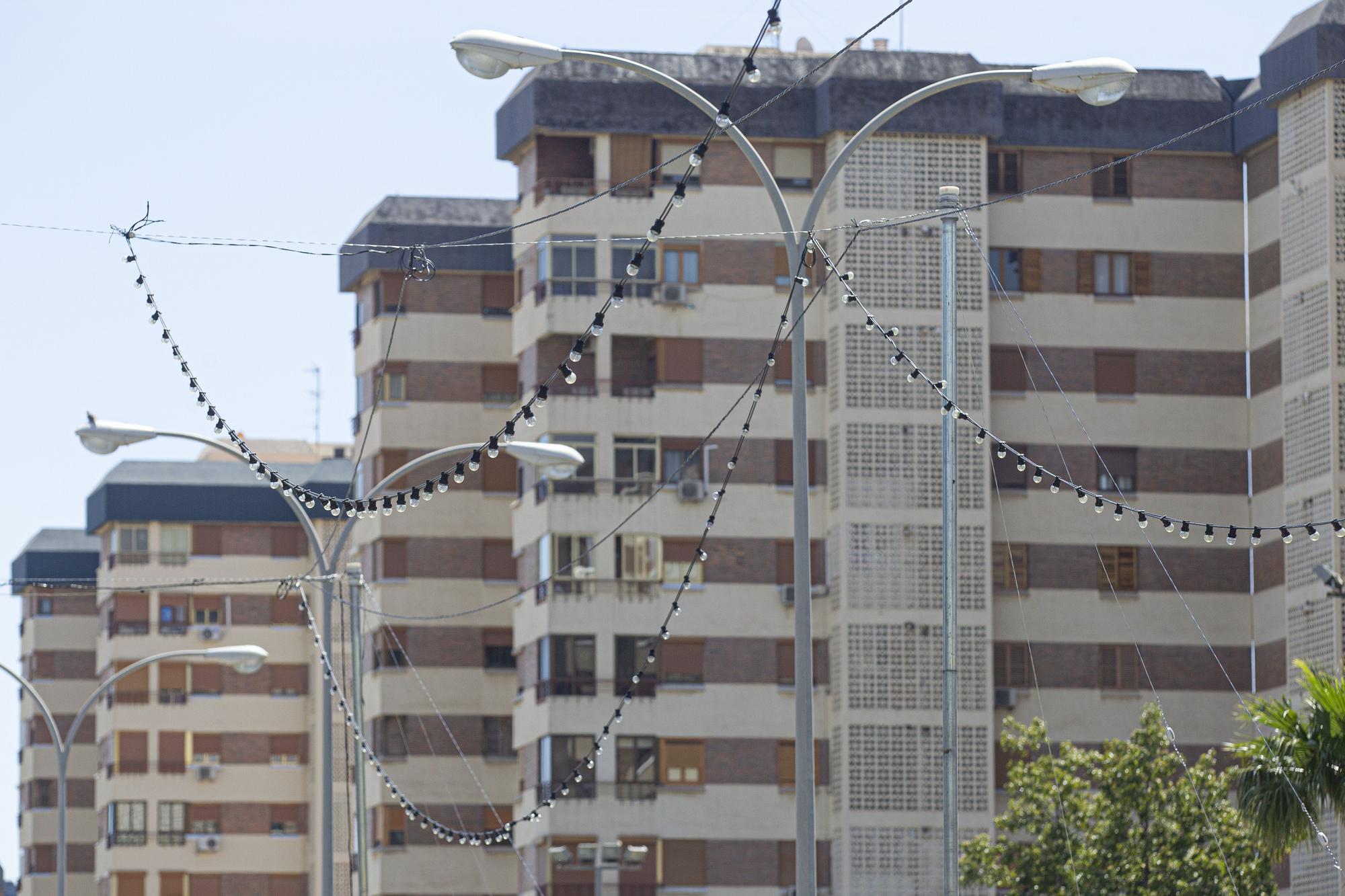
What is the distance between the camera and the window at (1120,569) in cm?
5406


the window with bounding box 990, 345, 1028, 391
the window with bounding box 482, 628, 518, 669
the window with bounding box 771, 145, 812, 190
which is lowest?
the window with bounding box 482, 628, 518, 669

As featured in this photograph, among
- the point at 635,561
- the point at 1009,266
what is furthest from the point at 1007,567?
the point at 635,561

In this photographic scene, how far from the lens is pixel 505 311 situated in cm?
6372

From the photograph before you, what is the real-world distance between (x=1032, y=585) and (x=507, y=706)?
1469cm

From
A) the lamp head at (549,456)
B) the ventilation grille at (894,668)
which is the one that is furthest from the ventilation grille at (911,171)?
the lamp head at (549,456)

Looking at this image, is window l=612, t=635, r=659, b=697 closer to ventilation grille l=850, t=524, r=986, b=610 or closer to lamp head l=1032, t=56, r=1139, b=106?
ventilation grille l=850, t=524, r=986, b=610

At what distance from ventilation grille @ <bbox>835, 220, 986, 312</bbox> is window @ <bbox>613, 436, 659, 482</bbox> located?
5.74 m

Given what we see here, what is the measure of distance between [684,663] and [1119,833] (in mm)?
13050

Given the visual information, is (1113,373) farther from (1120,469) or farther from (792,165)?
(792,165)

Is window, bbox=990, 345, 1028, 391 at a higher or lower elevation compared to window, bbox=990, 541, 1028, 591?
higher

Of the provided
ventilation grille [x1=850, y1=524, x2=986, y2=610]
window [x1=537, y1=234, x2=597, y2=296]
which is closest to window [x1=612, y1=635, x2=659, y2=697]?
ventilation grille [x1=850, y1=524, x2=986, y2=610]

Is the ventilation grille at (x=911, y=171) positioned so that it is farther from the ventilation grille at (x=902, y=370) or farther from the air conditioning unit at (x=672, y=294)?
the air conditioning unit at (x=672, y=294)

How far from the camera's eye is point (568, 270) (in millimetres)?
54625

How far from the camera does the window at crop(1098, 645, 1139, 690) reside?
53.6m
